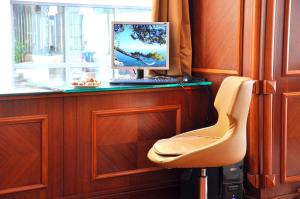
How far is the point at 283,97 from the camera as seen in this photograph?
9.56 feet

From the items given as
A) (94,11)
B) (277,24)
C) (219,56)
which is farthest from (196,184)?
(94,11)

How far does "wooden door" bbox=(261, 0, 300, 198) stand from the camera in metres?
2.84

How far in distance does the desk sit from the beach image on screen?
0.28 m

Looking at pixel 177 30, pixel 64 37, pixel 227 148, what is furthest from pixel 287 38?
pixel 64 37

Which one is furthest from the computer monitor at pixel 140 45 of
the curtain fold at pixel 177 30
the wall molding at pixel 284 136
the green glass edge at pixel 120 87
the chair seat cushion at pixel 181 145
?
the wall molding at pixel 284 136

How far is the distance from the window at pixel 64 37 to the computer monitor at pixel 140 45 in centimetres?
43

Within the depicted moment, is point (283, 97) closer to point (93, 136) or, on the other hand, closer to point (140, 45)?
point (140, 45)

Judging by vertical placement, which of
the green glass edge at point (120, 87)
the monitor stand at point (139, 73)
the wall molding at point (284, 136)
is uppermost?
the monitor stand at point (139, 73)

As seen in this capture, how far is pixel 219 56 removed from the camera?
3.17 meters

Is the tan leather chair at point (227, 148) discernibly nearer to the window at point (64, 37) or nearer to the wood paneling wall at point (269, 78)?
the wood paneling wall at point (269, 78)

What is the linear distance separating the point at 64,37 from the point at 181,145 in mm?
1395

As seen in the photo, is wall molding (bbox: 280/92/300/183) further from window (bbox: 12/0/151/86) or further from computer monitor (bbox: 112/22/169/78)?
window (bbox: 12/0/151/86)

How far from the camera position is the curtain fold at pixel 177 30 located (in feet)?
10.8

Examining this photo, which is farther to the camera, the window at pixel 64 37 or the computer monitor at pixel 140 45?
the window at pixel 64 37
